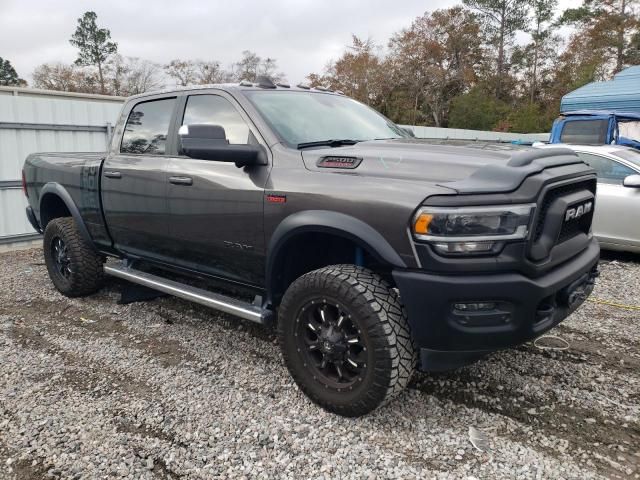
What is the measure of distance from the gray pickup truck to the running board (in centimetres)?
2

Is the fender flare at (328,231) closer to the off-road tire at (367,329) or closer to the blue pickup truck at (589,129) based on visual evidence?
the off-road tire at (367,329)

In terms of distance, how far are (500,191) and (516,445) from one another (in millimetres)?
1303

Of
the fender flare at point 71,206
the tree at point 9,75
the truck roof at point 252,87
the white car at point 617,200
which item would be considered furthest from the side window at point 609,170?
the tree at point 9,75

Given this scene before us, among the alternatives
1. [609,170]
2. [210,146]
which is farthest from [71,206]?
[609,170]

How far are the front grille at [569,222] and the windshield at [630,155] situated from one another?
4189mm

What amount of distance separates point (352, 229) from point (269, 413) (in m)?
1.19

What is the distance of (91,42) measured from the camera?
45969mm

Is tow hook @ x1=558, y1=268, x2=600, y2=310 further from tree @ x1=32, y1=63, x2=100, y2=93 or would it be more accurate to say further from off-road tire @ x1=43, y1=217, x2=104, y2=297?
tree @ x1=32, y1=63, x2=100, y2=93

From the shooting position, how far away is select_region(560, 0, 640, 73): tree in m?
34.0

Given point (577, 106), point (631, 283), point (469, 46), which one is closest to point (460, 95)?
point (469, 46)

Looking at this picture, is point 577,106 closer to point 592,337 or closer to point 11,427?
point 592,337

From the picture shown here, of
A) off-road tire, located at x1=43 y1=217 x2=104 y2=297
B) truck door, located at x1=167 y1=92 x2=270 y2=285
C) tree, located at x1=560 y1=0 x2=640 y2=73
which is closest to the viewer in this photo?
truck door, located at x1=167 y1=92 x2=270 y2=285

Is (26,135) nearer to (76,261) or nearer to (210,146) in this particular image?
(76,261)

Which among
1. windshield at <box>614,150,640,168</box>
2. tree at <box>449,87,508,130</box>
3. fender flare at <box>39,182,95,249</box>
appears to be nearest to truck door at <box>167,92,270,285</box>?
fender flare at <box>39,182,95,249</box>
